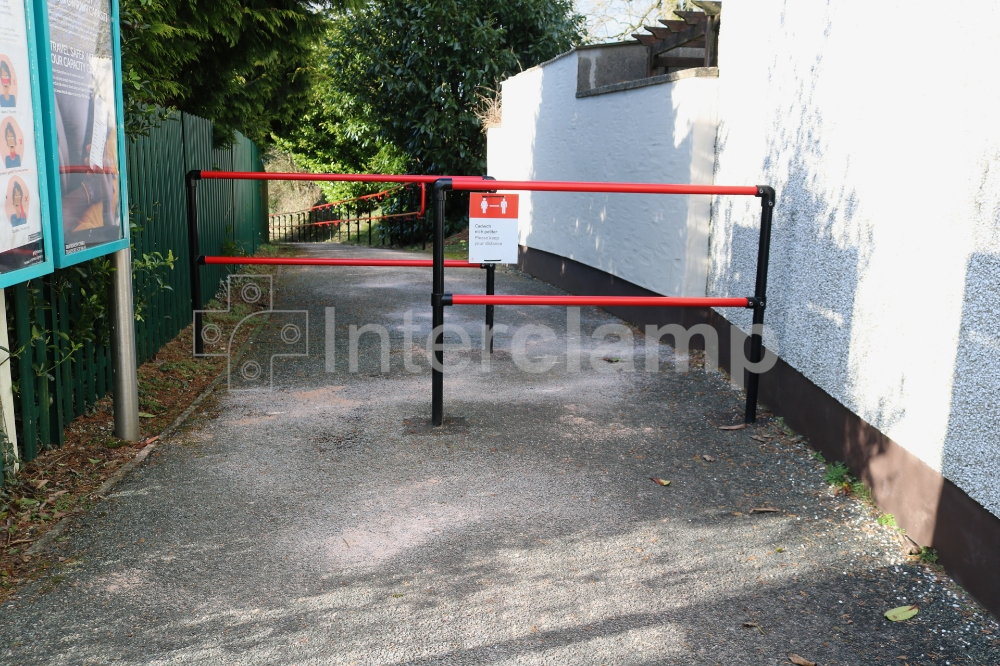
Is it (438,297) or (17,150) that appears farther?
(438,297)

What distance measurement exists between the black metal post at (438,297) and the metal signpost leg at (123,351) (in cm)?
162

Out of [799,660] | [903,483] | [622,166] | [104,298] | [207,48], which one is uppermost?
[207,48]

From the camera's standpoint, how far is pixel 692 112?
7078mm

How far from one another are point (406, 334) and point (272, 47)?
3.49m

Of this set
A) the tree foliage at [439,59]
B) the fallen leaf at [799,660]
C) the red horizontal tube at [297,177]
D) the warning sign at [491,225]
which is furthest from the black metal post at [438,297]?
the tree foliage at [439,59]

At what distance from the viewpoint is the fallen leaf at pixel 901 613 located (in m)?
3.05

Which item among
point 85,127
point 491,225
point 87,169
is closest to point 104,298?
point 87,169

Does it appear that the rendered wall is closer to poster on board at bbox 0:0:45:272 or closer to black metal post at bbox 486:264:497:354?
black metal post at bbox 486:264:497:354

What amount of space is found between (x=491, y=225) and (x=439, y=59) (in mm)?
13162

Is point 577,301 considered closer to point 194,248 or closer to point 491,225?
point 491,225

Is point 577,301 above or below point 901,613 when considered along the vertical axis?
above

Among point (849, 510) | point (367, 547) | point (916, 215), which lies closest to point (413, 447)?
point (367, 547)

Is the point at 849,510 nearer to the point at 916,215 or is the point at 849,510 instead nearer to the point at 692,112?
the point at 916,215

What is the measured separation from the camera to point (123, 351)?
4.64 m
